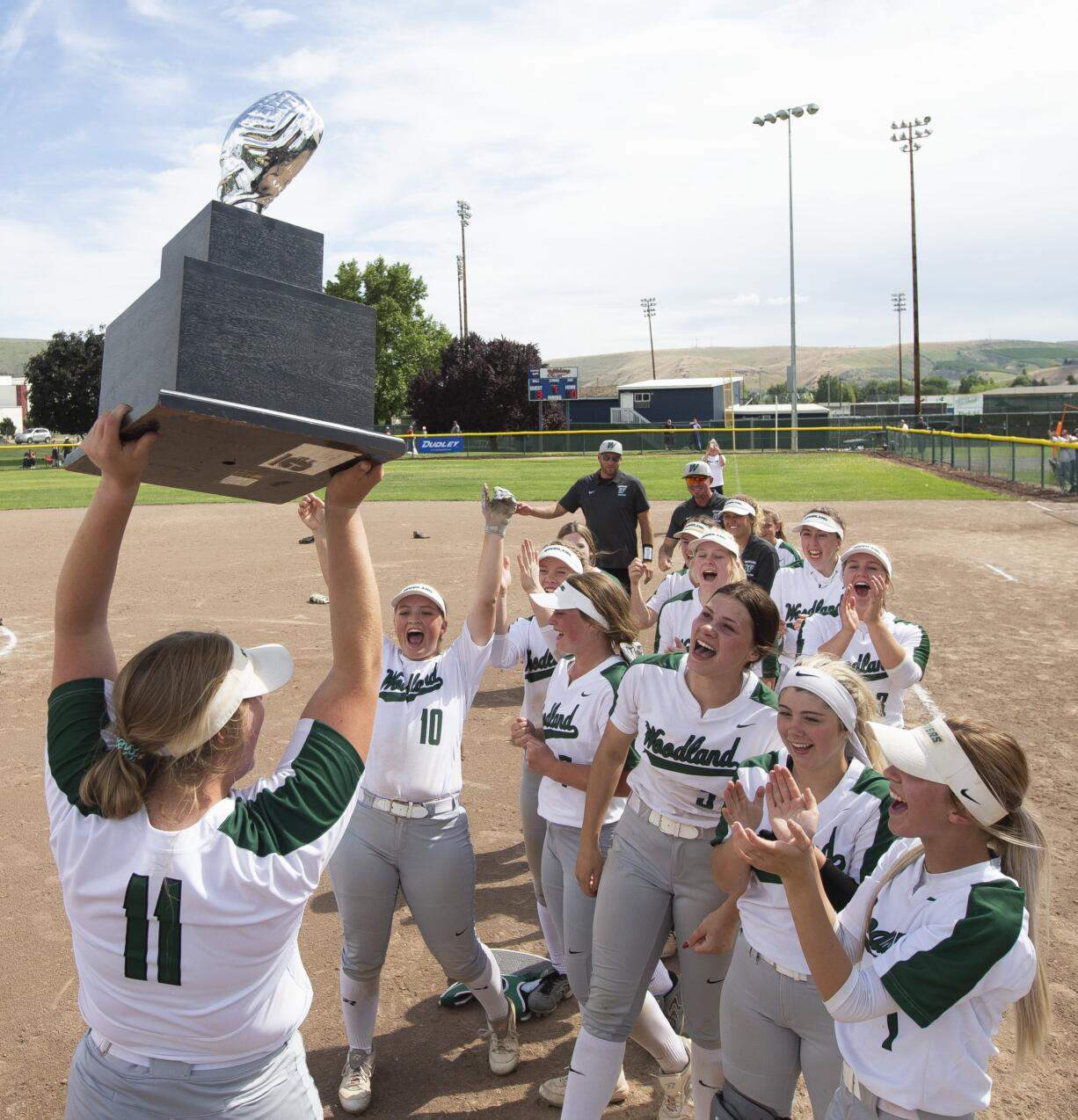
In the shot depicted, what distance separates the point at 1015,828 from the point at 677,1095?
2.19 meters

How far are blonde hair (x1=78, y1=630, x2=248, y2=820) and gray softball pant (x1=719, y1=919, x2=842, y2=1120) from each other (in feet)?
6.49

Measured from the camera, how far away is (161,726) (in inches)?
78.2

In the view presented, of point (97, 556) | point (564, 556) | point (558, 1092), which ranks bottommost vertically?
point (558, 1092)

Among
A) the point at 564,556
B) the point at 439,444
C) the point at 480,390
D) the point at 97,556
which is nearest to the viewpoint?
the point at 97,556

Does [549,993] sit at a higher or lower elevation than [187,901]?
lower

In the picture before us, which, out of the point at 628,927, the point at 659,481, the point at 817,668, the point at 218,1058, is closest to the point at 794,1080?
the point at 628,927

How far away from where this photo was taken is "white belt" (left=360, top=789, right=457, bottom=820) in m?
→ 4.16

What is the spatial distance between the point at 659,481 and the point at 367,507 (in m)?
12.1

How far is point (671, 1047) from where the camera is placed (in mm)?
4070

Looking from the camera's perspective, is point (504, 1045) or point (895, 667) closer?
point (504, 1045)

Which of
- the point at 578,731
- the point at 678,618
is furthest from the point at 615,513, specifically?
the point at 578,731

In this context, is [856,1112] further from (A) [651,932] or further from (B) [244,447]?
(B) [244,447]

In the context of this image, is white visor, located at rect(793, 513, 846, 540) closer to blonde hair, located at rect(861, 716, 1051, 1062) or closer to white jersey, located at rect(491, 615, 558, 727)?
white jersey, located at rect(491, 615, 558, 727)

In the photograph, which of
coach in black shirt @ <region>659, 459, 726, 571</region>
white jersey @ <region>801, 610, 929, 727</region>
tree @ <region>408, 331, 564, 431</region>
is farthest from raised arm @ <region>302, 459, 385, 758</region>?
tree @ <region>408, 331, 564, 431</region>
